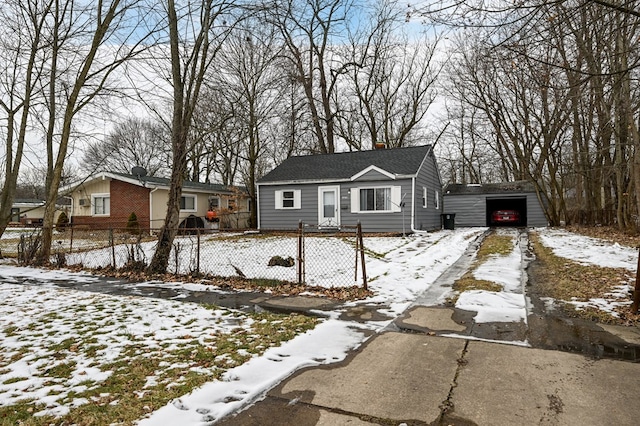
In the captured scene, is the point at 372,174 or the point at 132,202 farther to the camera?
the point at 132,202

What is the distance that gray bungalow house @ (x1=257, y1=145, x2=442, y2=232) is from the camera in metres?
16.0

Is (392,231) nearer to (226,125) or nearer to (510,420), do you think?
(226,125)

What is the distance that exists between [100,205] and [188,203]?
15.3 feet

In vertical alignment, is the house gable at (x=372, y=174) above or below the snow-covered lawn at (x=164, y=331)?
above

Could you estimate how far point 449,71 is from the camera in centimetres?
2361

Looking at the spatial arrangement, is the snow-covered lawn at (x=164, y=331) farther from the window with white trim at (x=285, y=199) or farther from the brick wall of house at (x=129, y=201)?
the brick wall of house at (x=129, y=201)

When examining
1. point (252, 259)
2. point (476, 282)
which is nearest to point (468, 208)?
point (252, 259)

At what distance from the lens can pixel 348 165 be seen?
18.5 metres

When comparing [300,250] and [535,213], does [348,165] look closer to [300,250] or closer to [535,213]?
[300,250]

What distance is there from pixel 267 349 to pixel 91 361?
168 cm

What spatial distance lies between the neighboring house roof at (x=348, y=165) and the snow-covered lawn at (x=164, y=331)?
887 cm

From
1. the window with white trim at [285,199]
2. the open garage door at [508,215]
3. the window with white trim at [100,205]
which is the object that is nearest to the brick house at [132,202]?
the window with white trim at [100,205]

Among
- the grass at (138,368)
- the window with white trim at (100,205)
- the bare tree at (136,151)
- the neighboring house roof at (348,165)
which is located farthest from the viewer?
the bare tree at (136,151)

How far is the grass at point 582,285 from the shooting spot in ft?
16.0
